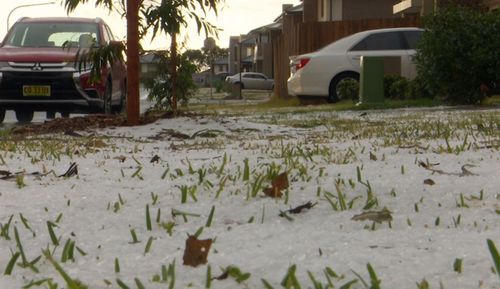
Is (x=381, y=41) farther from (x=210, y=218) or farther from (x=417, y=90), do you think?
(x=210, y=218)

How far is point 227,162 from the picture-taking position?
5.03m

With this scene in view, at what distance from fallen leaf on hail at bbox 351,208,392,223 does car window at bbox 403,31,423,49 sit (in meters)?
15.2

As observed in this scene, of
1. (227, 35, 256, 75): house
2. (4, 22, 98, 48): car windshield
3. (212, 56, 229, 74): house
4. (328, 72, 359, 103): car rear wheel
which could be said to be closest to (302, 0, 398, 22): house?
(328, 72, 359, 103): car rear wheel

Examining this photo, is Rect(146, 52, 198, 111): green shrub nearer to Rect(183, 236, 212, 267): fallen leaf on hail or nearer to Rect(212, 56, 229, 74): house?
Rect(183, 236, 212, 267): fallen leaf on hail

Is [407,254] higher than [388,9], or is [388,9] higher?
[388,9]

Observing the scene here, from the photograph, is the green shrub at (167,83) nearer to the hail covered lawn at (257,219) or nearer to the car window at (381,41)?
the car window at (381,41)

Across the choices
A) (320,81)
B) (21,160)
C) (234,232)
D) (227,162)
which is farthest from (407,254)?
(320,81)

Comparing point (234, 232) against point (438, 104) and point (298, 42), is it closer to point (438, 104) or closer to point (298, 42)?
point (438, 104)

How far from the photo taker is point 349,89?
17.5 m

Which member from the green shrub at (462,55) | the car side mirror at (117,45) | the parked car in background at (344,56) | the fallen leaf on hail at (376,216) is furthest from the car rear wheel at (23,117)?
the fallen leaf on hail at (376,216)

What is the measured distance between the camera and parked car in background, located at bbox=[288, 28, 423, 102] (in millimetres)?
17953

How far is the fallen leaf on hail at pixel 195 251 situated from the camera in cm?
269

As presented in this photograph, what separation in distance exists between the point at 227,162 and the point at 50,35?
9640 mm

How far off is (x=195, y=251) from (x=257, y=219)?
600 millimetres
